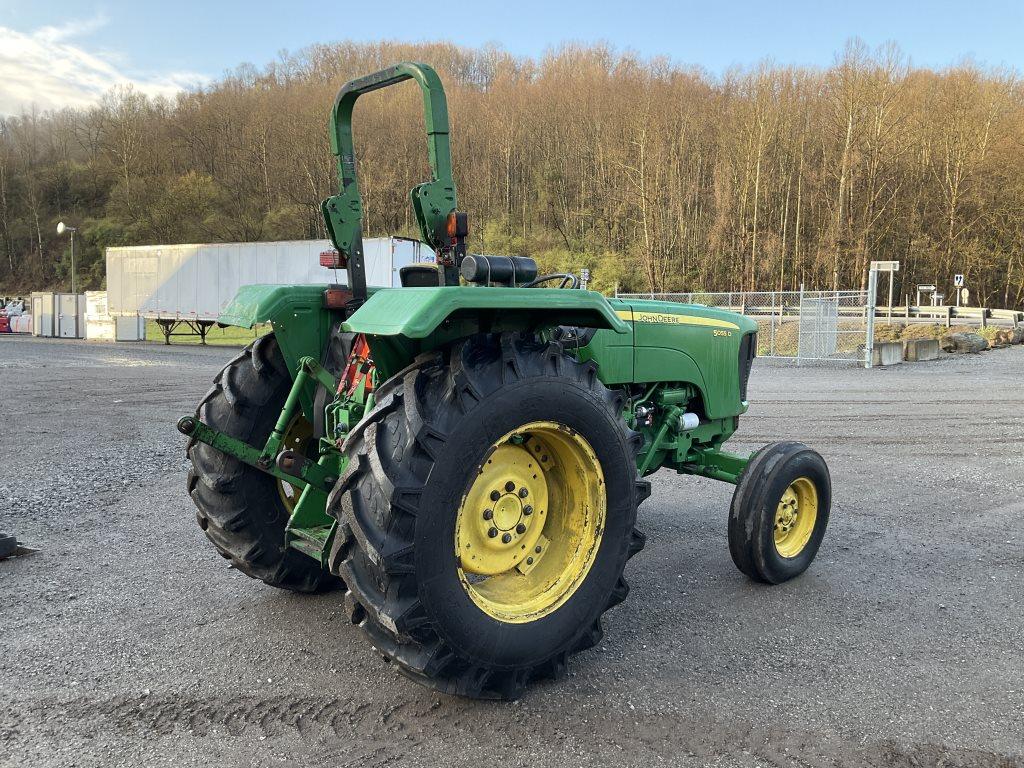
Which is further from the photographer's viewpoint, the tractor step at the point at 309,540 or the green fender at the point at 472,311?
the tractor step at the point at 309,540

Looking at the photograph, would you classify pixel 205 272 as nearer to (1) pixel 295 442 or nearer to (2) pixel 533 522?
(1) pixel 295 442

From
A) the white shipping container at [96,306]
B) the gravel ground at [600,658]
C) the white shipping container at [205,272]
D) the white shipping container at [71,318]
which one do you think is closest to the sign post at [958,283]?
the white shipping container at [205,272]

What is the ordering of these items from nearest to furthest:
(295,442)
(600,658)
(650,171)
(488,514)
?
1. (488,514)
2. (600,658)
3. (295,442)
4. (650,171)

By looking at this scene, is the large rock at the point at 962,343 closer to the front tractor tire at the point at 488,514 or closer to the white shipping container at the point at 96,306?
the front tractor tire at the point at 488,514

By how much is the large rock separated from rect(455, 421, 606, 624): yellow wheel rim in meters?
21.4

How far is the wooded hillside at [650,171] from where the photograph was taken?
3500 cm

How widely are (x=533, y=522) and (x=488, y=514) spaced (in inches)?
8.9

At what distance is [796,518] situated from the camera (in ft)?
13.4

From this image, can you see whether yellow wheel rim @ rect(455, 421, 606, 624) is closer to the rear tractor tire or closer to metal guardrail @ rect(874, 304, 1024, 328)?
the rear tractor tire

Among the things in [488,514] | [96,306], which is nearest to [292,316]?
[488,514]

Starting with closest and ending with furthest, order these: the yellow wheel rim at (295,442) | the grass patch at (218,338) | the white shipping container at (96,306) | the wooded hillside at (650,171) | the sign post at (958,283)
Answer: the yellow wheel rim at (295,442)
the grass patch at (218,338)
the sign post at (958,283)
the white shipping container at (96,306)
the wooded hillside at (650,171)

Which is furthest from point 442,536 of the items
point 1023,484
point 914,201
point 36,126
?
point 36,126

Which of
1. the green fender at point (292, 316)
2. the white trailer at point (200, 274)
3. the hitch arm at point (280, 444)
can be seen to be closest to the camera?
the hitch arm at point (280, 444)

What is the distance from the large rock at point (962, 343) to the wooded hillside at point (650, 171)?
14.0 metres
